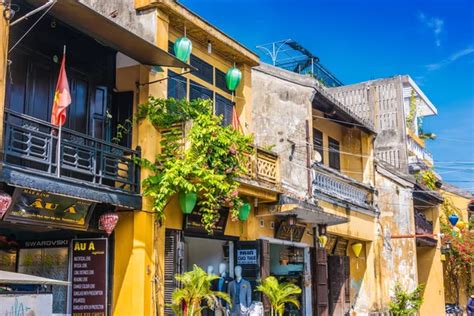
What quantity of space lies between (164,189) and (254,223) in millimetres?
4272

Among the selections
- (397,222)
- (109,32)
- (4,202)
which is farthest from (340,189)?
(4,202)

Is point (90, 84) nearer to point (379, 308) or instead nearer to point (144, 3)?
point (144, 3)

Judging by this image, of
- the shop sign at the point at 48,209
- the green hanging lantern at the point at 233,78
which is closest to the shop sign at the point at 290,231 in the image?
the green hanging lantern at the point at 233,78

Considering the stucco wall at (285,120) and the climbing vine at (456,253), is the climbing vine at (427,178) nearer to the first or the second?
the climbing vine at (456,253)

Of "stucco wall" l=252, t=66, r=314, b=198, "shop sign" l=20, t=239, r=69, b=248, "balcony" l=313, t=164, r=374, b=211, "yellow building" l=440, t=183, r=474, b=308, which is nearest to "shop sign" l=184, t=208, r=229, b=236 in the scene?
"shop sign" l=20, t=239, r=69, b=248

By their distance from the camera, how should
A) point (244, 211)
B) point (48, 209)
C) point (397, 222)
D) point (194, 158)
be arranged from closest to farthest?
1. point (48, 209)
2. point (194, 158)
3. point (244, 211)
4. point (397, 222)

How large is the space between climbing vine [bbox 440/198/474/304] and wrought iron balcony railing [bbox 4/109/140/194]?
59.6 ft

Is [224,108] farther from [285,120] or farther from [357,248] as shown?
[357,248]

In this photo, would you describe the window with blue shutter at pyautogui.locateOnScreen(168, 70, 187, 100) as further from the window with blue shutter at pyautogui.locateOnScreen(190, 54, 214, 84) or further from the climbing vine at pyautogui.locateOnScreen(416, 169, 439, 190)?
the climbing vine at pyautogui.locateOnScreen(416, 169, 439, 190)

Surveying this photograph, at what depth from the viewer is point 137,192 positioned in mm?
11508

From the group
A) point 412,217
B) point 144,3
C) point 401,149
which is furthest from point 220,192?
point 401,149

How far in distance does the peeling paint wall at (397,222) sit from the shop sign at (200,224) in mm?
9943

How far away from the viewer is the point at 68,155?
10.2m

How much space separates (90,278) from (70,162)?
90.6 inches
